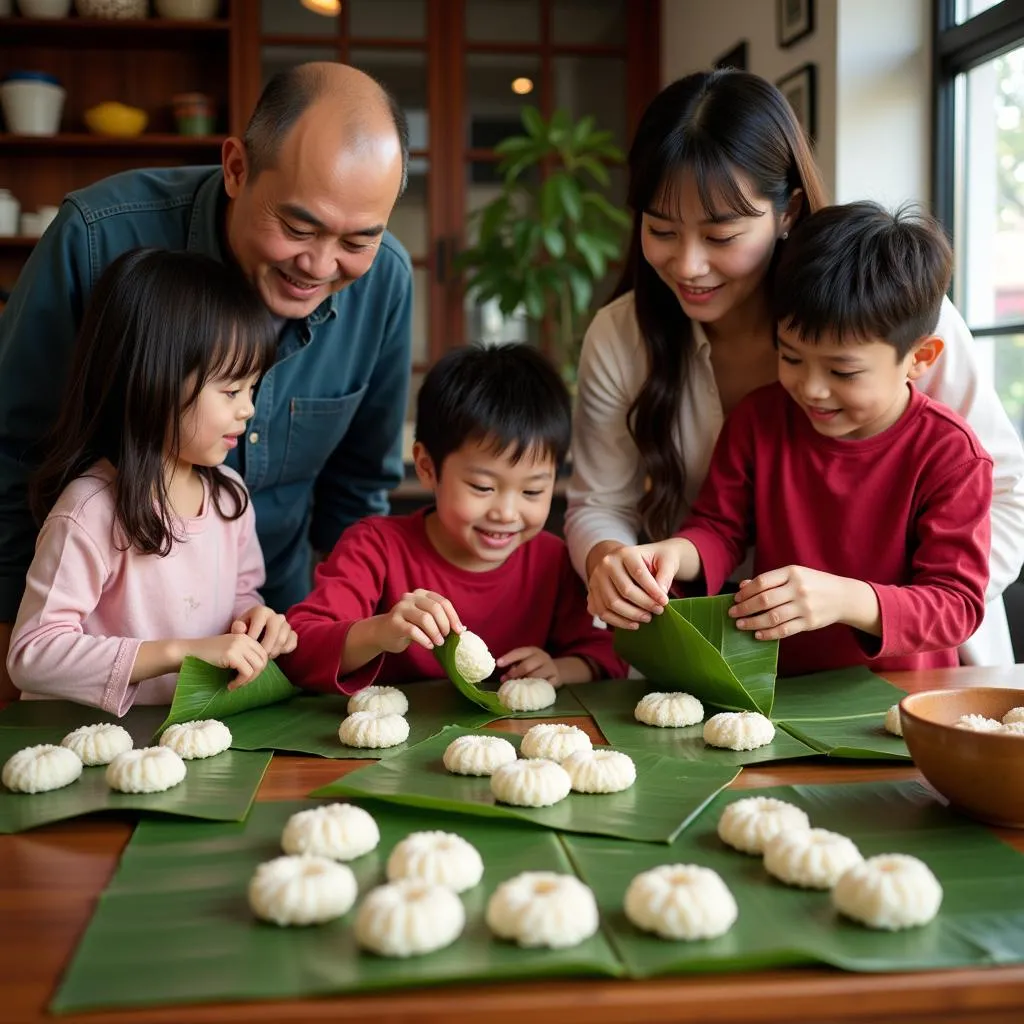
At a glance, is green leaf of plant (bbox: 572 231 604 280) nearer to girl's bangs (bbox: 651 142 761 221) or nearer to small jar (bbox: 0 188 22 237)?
small jar (bbox: 0 188 22 237)

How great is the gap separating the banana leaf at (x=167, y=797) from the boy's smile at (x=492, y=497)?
1.97ft

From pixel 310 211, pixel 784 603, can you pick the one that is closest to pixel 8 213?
pixel 310 211

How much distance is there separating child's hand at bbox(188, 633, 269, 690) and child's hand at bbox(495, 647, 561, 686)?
1.16 feet

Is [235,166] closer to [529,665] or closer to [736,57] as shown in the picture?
[529,665]

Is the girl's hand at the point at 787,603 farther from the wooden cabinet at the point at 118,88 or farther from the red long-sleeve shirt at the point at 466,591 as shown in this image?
the wooden cabinet at the point at 118,88

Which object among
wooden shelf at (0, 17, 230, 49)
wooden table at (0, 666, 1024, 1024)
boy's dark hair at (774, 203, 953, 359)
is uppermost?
wooden shelf at (0, 17, 230, 49)

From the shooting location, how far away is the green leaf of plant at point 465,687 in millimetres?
1329

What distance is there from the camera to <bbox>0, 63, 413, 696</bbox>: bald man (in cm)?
159

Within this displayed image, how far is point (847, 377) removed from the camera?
150cm

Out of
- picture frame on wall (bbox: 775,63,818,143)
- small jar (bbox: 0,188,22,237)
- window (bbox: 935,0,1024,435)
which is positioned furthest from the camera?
small jar (bbox: 0,188,22,237)

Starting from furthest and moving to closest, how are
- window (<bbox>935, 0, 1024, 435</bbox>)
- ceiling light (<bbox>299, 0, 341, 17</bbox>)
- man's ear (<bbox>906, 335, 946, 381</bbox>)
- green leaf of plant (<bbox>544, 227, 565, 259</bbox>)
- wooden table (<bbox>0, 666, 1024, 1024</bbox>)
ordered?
ceiling light (<bbox>299, 0, 341, 17</bbox>), green leaf of plant (<bbox>544, 227, 565, 259</bbox>), window (<bbox>935, 0, 1024, 435</bbox>), man's ear (<bbox>906, 335, 946, 381</bbox>), wooden table (<bbox>0, 666, 1024, 1024</bbox>)

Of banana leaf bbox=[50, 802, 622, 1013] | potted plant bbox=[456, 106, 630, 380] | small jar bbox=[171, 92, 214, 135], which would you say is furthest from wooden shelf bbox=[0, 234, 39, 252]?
banana leaf bbox=[50, 802, 622, 1013]

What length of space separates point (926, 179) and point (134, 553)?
2732 millimetres

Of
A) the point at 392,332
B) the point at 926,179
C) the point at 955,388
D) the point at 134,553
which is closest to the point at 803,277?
the point at 955,388
